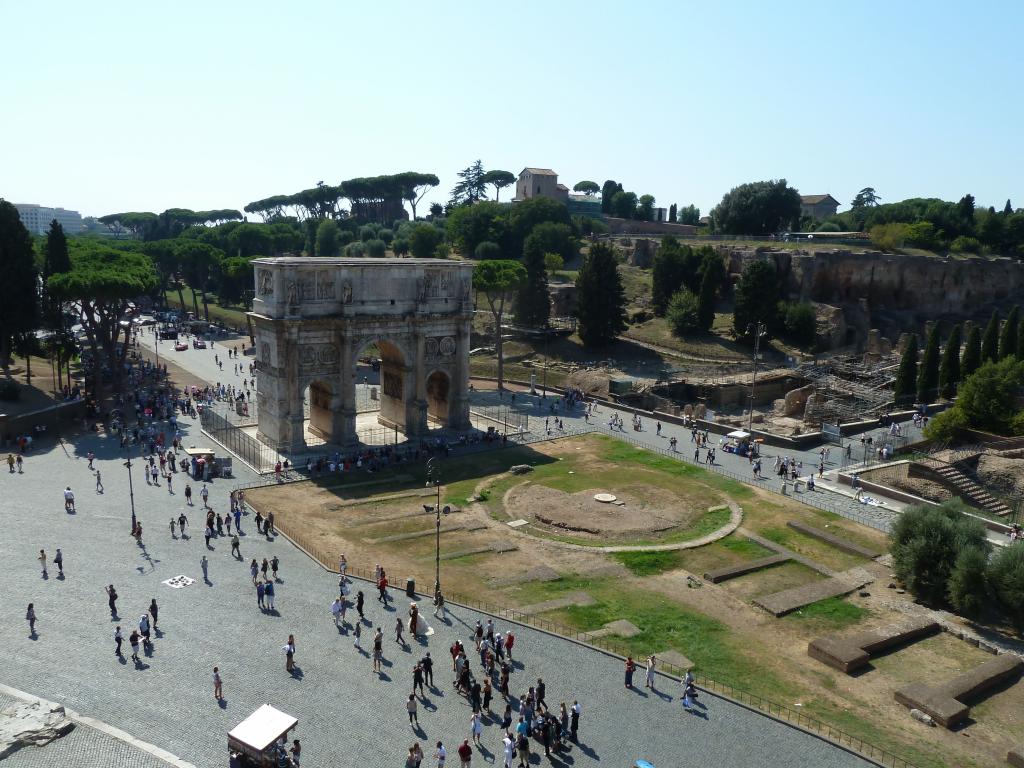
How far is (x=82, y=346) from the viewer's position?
76625 mm

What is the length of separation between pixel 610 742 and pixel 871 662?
391 inches

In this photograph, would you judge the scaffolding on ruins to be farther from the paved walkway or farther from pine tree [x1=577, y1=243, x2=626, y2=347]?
the paved walkway

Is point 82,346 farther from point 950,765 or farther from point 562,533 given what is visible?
point 950,765

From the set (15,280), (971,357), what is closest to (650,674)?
(971,357)

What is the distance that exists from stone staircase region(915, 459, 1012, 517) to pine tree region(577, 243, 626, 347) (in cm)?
3554

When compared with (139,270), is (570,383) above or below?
below

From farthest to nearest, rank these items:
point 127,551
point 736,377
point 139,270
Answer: point 736,377 < point 139,270 < point 127,551

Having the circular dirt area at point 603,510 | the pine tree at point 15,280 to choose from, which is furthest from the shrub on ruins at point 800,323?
the pine tree at point 15,280

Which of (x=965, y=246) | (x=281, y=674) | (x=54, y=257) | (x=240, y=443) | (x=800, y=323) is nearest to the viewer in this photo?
(x=281, y=674)

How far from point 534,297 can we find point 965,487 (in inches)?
1719

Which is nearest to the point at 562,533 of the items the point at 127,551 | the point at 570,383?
the point at 127,551

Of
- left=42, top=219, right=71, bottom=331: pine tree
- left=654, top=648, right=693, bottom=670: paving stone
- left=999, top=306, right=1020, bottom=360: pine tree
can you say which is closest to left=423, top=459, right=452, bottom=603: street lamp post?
left=654, top=648, right=693, bottom=670: paving stone

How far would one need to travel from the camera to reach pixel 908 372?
56938 millimetres

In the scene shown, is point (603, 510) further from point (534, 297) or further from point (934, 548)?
point (534, 297)
